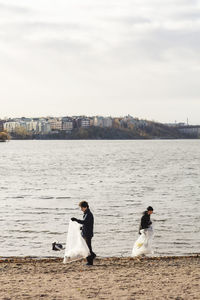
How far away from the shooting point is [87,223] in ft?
44.5

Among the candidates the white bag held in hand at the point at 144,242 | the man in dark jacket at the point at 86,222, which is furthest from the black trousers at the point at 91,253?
the white bag held in hand at the point at 144,242

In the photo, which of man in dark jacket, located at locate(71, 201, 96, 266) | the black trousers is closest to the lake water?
the black trousers

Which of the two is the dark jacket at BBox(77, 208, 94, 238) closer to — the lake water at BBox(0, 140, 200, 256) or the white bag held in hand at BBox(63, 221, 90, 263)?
the white bag held in hand at BBox(63, 221, 90, 263)

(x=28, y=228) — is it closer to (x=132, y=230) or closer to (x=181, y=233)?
(x=132, y=230)

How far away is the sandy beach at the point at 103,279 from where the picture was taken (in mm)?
10852

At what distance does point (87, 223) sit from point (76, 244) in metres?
0.99

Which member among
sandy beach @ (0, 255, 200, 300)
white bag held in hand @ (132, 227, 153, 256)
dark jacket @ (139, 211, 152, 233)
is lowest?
sandy beach @ (0, 255, 200, 300)

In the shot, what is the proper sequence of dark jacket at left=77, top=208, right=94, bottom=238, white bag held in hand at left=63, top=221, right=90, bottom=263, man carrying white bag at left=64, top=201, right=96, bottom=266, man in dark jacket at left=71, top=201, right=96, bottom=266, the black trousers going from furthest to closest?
white bag held in hand at left=63, top=221, right=90, bottom=263
the black trousers
man carrying white bag at left=64, top=201, right=96, bottom=266
dark jacket at left=77, top=208, right=94, bottom=238
man in dark jacket at left=71, top=201, right=96, bottom=266

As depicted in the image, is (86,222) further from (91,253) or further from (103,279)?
(103,279)

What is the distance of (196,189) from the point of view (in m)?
47.2

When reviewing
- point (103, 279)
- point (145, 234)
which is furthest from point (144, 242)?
point (103, 279)

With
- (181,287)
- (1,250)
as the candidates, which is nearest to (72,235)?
(181,287)

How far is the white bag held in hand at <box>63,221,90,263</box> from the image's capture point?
14023 millimetres

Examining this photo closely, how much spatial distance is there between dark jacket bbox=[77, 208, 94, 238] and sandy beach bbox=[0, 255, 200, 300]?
1.09 m
